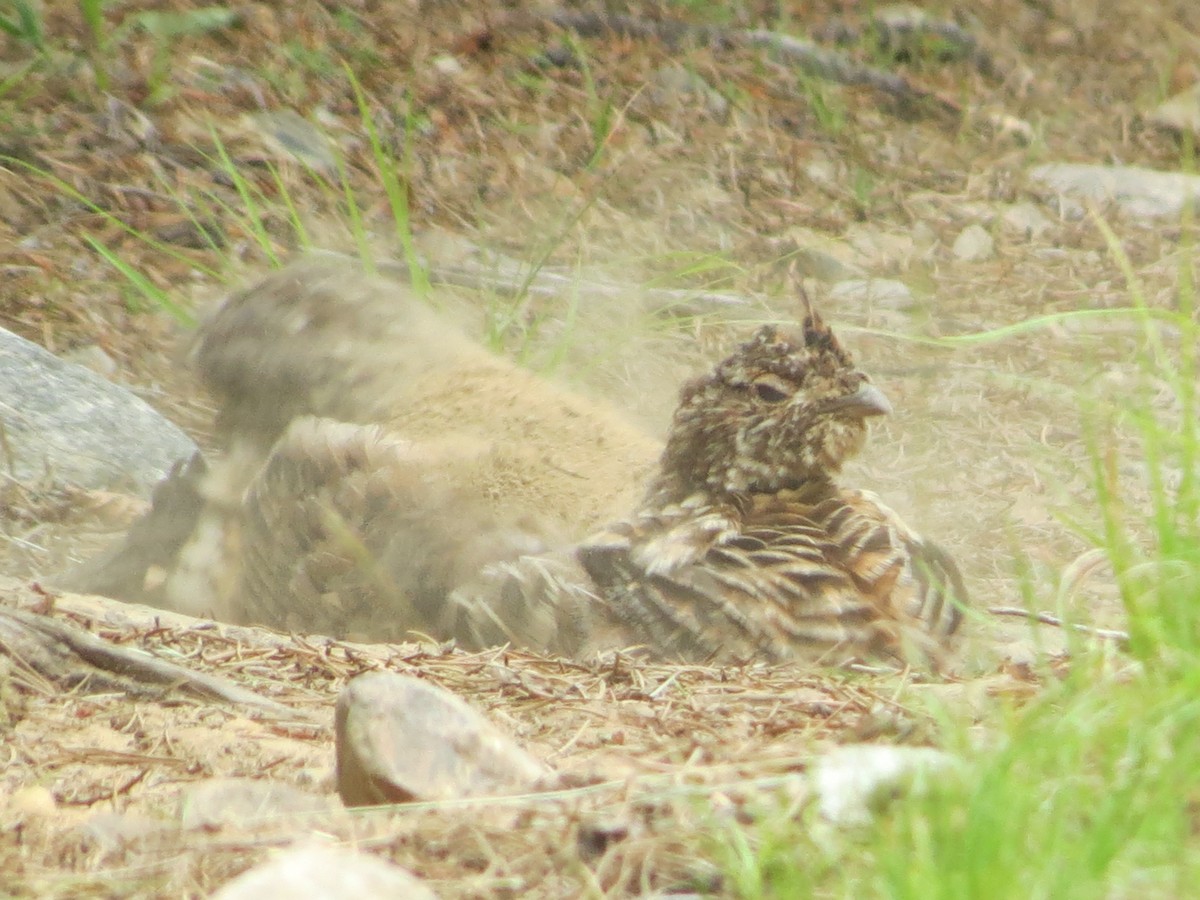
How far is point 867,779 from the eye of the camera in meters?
2.24

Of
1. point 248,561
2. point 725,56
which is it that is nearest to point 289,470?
point 248,561

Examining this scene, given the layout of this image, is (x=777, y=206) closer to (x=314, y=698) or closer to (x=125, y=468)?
(x=125, y=468)

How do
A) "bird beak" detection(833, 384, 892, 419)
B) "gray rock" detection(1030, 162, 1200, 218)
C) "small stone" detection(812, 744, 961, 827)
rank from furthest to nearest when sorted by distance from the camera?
"gray rock" detection(1030, 162, 1200, 218)
"bird beak" detection(833, 384, 892, 419)
"small stone" detection(812, 744, 961, 827)

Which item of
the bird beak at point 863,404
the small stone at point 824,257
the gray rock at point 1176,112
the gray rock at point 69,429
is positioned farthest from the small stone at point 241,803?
the gray rock at point 1176,112

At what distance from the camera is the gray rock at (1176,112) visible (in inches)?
374

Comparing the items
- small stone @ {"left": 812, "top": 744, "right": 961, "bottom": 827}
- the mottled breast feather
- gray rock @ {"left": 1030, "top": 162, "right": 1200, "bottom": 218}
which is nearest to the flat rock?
small stone @ {"left": 812, "top": 744, "right": 961, "bottom": 827}

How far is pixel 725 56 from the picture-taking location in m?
9.31

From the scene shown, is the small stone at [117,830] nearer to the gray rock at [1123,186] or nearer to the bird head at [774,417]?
the bird head at [774,417]

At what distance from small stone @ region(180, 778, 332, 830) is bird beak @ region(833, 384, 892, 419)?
6.97ft

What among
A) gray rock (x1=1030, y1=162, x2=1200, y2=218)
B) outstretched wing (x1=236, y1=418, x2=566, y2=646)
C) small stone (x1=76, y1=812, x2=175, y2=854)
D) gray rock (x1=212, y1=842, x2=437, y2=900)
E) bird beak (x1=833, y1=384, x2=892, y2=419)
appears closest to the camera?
gray rock (x1=212, y1=842, x2=437, y2=900)

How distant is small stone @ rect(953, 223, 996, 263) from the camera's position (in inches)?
318

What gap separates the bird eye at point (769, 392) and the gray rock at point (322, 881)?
2600 mm

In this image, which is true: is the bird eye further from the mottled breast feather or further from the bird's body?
the mottled breast feather

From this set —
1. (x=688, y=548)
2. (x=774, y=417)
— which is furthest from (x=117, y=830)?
(x=774, y=417)
